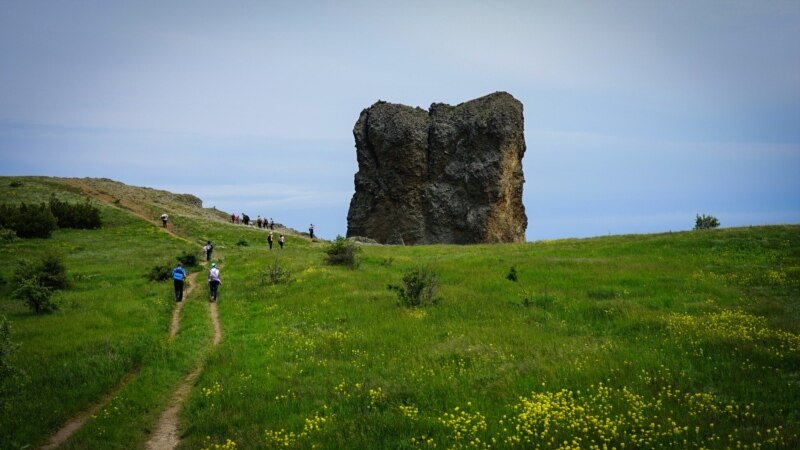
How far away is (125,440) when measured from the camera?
1059 centimetres

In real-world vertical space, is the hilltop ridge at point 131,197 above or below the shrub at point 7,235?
above

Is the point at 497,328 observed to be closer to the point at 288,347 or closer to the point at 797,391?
the point at 288,347

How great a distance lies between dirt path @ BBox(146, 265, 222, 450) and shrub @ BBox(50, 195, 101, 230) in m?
52.4

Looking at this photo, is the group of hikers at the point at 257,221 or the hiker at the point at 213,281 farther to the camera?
the group of hikers at the point at 257,221

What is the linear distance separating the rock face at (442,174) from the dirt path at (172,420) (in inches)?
2236

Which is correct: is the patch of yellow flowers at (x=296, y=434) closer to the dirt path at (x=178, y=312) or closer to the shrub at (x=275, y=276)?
A: the dirt path at (x=178, y=312)

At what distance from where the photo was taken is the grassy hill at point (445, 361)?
31.3 feet

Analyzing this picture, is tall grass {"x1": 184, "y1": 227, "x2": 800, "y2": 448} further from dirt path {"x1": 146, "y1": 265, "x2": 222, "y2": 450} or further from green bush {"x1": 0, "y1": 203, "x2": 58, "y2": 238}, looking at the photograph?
green bush {"x1": 0, "y1": 203, "x2": 58, "y2": 238}

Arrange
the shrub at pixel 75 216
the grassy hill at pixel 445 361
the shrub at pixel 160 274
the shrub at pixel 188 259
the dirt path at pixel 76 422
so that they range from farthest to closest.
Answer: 1. the shrub at pixel 75 216
2. the shrub at pixel 188 259
3. the shrub at pixel 160 274
4. the dirt path at pixel 76 422
5. the grassy hill at pixel 445 361

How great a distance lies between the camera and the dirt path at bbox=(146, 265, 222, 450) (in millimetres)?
10617

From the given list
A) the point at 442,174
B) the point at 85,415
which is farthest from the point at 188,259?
the point at 442,174

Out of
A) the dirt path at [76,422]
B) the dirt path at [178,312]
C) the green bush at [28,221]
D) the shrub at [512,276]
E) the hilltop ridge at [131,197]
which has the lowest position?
the dirt path at [76,422]

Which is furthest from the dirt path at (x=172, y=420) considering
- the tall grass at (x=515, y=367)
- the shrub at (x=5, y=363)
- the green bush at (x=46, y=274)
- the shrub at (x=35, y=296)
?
the green bush at (x=46, y=274)

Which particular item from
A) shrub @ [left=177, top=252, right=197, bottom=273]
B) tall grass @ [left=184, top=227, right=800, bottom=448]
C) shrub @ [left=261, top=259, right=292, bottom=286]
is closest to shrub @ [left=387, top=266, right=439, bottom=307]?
tall grass @ [left=184, top=227, right=800, bottom=448]
